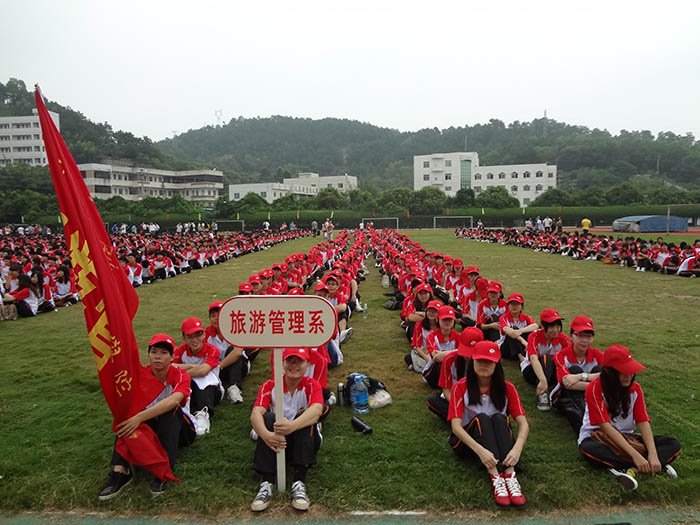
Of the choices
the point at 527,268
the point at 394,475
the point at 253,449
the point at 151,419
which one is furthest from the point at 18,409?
the point at 527,268

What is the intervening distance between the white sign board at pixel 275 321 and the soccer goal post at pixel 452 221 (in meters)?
45.8

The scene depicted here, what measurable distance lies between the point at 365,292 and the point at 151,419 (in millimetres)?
8304

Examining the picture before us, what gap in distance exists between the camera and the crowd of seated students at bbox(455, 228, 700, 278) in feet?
44.7

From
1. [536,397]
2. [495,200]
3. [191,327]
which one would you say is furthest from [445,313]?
[495,200]

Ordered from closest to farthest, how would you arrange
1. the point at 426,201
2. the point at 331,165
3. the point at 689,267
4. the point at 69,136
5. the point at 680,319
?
the point at 680,319, the point at 689,267, the point at 426,201, the point at 69,136, the point at 331,165

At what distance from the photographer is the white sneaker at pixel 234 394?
4.93 m

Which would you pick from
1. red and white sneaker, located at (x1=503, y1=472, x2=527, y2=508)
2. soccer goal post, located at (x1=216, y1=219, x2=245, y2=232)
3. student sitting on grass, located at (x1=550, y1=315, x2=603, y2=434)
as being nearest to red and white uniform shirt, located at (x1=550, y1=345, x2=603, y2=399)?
student sitting on grass, located at (x1=550, y1=315, x2=603, y2=434)

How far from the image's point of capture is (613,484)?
10.9 ft

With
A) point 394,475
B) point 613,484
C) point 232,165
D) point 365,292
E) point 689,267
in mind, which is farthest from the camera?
point 232,165

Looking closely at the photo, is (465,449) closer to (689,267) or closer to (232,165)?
(689,267)

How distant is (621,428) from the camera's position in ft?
11.7

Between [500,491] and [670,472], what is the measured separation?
135 centimetres

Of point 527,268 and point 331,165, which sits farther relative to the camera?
point 331,165

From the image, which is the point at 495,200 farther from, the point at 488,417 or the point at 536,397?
the point at 488,417
